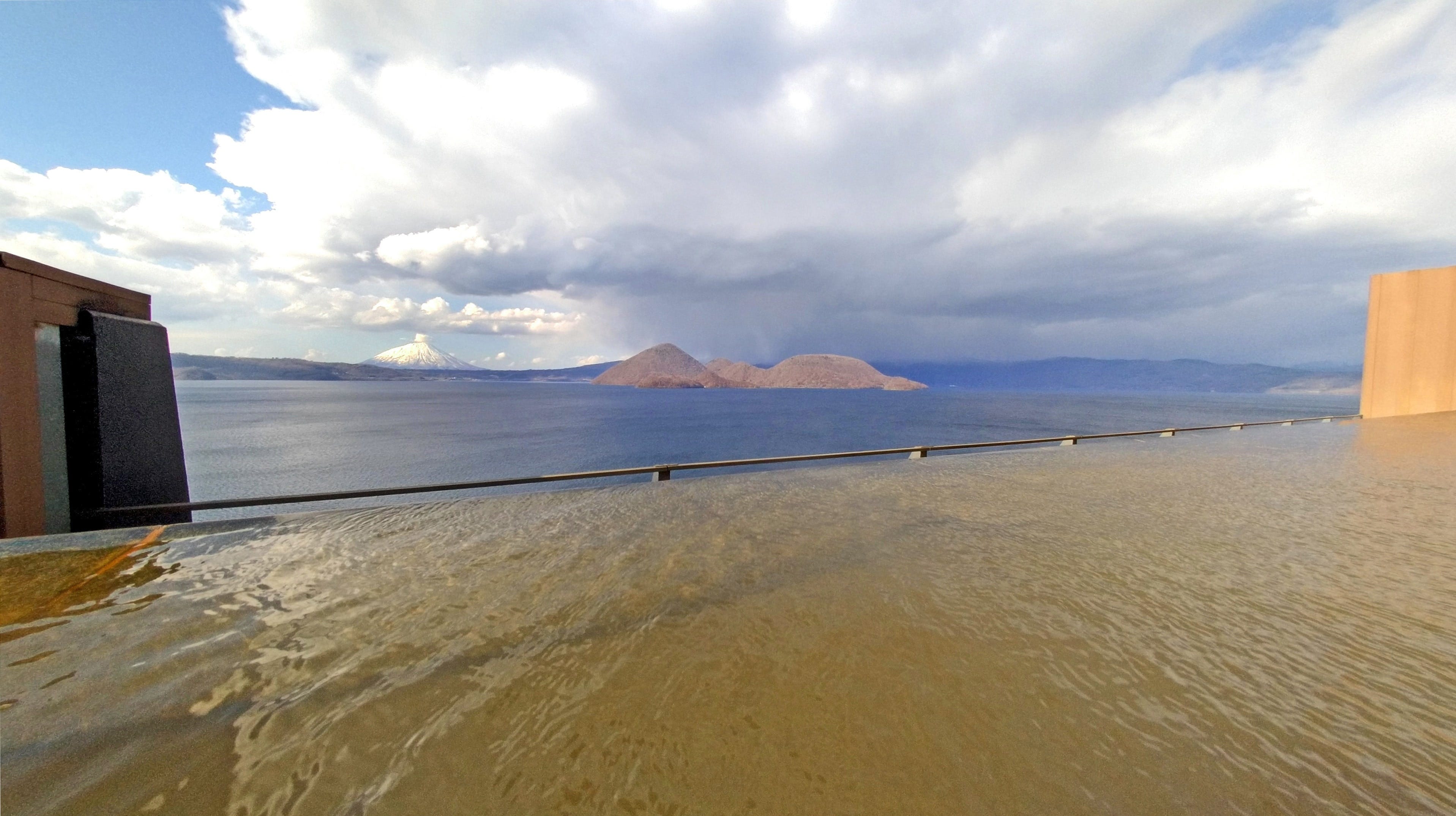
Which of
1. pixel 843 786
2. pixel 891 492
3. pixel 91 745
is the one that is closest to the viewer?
pixel 843 786

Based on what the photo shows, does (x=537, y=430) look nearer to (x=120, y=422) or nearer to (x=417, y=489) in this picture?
(x=417, y=489)

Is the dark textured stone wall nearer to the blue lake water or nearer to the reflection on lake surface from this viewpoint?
the reflection on lake surface

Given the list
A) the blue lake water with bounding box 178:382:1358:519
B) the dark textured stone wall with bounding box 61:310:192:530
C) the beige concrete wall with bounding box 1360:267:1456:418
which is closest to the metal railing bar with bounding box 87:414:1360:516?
the dark textured stone wall with bounding box 61:310:192:530

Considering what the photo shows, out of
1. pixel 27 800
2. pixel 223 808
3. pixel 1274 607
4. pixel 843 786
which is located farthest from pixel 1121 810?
pixel 27 800

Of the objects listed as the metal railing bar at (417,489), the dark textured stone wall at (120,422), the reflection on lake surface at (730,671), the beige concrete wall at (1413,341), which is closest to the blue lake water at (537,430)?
the metal railing bar at (417,489)

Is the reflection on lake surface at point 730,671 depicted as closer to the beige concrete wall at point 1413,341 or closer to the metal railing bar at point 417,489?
the metal railing bar at point 417,489

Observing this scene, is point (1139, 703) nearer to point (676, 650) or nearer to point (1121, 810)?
point (1121, 810)

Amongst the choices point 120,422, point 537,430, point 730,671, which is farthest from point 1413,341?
point 537,430
